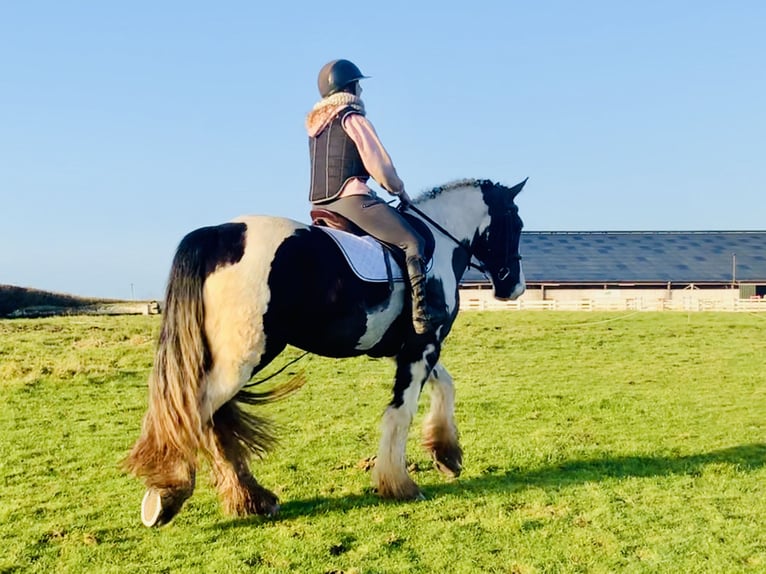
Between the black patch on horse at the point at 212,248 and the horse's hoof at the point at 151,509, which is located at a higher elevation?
Answer: the black patch on horse at the point at 212,248

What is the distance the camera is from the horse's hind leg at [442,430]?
5.63 m

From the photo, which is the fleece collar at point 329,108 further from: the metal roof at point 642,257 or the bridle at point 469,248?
the metal roof at point 642,257

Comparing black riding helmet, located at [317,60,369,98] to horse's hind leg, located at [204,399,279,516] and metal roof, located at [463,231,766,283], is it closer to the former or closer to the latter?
horse's hind leg, located at [204,399,279,516]

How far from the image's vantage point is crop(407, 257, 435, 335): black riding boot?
16.0 ft

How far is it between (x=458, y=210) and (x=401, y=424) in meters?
1.86

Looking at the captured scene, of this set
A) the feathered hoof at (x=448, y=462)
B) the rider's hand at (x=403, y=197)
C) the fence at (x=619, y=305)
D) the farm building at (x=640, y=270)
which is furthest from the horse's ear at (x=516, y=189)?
the farm building at (x=640, y=270)

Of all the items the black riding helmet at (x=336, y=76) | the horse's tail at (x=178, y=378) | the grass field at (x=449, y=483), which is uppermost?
the black riding helmet at (x=336, y=76)

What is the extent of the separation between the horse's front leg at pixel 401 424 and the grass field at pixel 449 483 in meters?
0.16

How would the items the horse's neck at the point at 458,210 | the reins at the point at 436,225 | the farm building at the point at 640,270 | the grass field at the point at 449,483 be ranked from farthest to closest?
the farm building at the point at 640,270 → the horse's neck at the point at 458,210 → the reins at the point at 436,225 → the grass field at the point at 449,483

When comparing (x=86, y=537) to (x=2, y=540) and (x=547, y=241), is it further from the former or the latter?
(x=547, y=241)

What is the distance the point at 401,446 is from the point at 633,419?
437cm

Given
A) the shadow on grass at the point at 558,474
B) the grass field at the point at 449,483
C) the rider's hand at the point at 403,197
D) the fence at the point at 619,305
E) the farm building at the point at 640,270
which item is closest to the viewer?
the grass field at the point at 449,483

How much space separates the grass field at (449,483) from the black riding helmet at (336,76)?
2.92 meters

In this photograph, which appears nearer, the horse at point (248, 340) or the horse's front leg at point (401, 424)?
the horse at point (248, 340)
